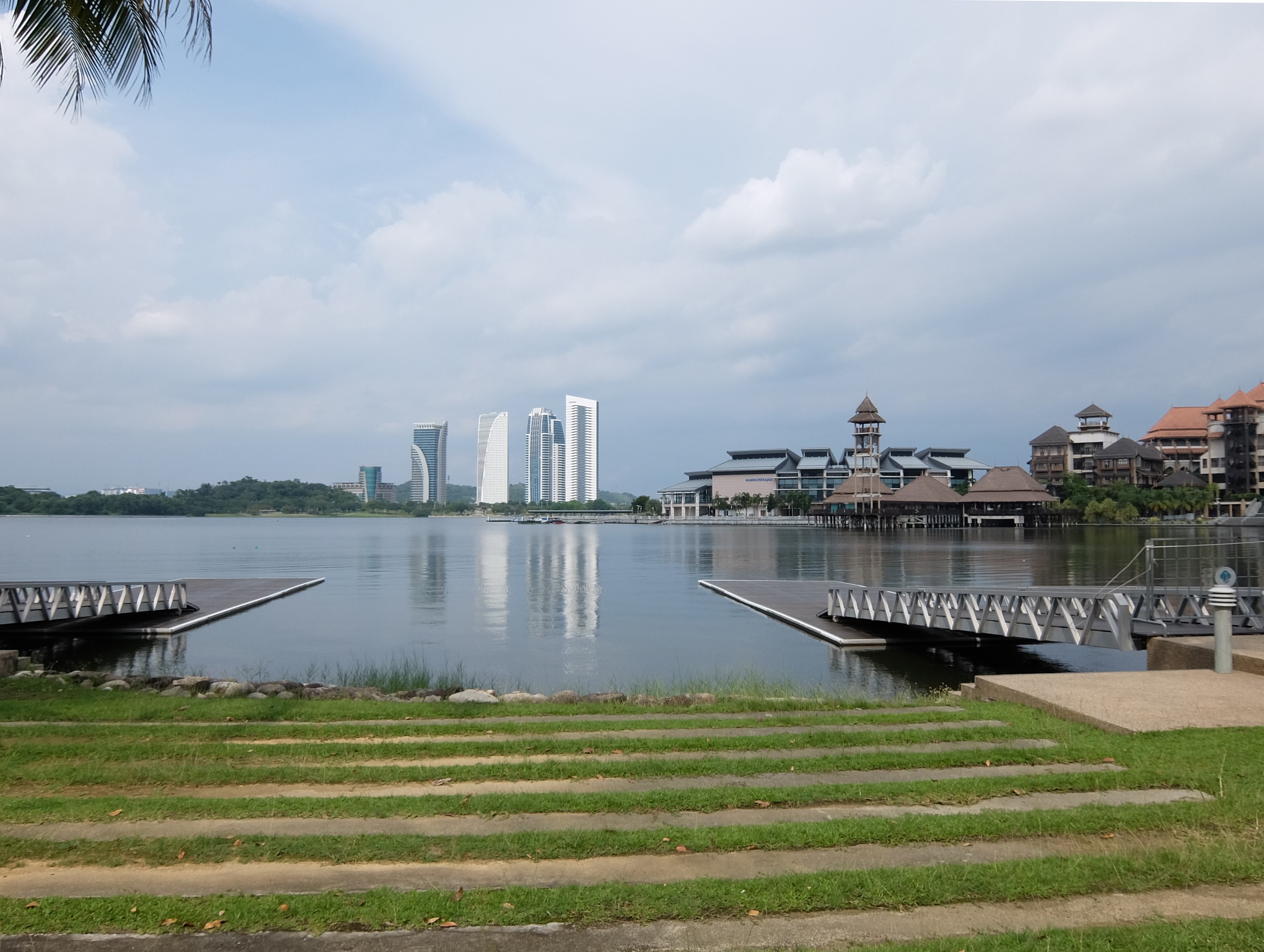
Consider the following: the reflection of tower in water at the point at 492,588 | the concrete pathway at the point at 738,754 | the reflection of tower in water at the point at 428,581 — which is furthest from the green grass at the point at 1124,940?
the reflection of tower in water at the point at 428,581

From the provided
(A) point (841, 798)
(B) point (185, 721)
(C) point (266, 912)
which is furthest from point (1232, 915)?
(B) point (185, 721)

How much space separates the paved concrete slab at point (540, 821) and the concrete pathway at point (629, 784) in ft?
1.66

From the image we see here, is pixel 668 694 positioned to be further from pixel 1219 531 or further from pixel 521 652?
pixel 1219 531

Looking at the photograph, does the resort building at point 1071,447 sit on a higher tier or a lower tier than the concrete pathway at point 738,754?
higher

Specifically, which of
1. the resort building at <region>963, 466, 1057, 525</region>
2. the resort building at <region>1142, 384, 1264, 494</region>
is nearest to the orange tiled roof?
the resort building at <region>1142, 384, 1264, 494</region>

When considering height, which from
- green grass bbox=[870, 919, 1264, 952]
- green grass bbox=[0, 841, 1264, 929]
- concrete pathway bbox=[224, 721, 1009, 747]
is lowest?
concrete pathway bbox=[224, 721, 1009, 747]

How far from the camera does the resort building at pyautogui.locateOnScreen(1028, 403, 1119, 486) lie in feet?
437

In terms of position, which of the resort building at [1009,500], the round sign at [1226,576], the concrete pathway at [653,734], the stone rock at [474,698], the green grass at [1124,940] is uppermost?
the resort building at [1009,500]

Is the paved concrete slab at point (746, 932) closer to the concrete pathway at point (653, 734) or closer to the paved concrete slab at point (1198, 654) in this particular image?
the concrete pathway at point (653, 734)

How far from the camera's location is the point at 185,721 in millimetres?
9867

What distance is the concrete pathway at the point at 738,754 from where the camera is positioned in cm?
783

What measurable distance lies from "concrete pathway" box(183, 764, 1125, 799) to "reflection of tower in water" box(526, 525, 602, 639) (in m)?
17.3

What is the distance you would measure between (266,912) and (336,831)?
1.38 metres

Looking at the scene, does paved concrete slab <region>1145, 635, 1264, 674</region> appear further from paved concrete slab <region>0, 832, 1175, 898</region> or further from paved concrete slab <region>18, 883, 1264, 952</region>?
paved concrete slab <region>18, 883, 1264, 952</region>
